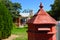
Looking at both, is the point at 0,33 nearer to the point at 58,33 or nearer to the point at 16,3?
the point at 58,33

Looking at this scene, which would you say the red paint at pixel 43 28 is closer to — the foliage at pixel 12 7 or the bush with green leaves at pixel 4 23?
the bush with green leaves at pixel 4 23

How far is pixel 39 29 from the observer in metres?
2.14

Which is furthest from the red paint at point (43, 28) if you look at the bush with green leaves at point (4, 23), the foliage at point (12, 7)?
the foliage at point (12, 7)

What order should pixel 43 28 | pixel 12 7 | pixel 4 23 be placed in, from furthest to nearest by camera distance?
1. pixel 12 7
2. pixel 4 23
3. pixel 43 28

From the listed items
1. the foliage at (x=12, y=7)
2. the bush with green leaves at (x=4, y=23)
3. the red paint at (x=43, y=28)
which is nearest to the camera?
the red paint at (x=43, y=28)

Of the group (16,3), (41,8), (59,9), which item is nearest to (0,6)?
(41,8)

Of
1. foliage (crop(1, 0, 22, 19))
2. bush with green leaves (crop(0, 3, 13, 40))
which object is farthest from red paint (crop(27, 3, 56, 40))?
foliage (crop(1, 0, 22, 19))

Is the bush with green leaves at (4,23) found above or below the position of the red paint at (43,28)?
below

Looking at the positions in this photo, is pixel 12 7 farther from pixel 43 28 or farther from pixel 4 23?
pixel 43 28

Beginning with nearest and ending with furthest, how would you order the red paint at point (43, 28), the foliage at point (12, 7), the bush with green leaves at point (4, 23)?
the red paint at point (43, 28), the bush with green leaves at point (4, 23), the foliage at point (12, 7)

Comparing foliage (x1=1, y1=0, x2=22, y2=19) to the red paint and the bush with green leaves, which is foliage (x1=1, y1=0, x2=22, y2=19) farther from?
the red paint

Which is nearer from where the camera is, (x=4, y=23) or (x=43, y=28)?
(x=43, y=28)

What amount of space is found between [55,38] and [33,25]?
0.28 meters

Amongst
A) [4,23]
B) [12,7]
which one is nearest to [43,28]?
[4,23]
